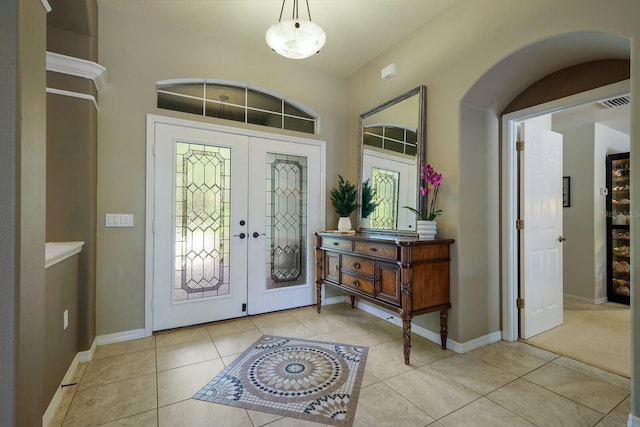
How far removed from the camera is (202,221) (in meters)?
3.09

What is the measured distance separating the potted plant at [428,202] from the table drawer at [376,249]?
0.36 metres

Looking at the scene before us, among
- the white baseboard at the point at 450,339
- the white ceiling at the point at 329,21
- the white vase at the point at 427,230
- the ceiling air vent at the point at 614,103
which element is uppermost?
the white ceiling at the point at 329,21

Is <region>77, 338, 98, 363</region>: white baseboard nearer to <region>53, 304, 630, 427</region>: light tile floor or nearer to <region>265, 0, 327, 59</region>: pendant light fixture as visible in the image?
<region>53, 304, 630, 427</region>: light tile floor

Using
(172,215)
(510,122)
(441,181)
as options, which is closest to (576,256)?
(510,122)

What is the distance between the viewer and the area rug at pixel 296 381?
178cm

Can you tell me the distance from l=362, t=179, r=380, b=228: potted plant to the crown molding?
9.25ft

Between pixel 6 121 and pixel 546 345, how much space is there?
3869 mm

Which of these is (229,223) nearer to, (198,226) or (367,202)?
(198,226)

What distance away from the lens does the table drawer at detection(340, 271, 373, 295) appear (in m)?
2.76

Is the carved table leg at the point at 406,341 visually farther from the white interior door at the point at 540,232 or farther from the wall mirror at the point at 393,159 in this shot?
the white interior door at the point at 540,232

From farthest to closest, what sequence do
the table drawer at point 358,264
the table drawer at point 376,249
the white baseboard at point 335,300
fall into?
the white baseboard at point 335,300 → the table drawer at point 358,264 → the table drawer at point 376,249

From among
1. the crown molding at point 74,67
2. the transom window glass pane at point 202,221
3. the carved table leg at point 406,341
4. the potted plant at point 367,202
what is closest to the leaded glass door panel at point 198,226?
the transom window glass pane at point 202,221

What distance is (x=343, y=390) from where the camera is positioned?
196cm

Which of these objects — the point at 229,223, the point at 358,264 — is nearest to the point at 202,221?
the point at 229,223
